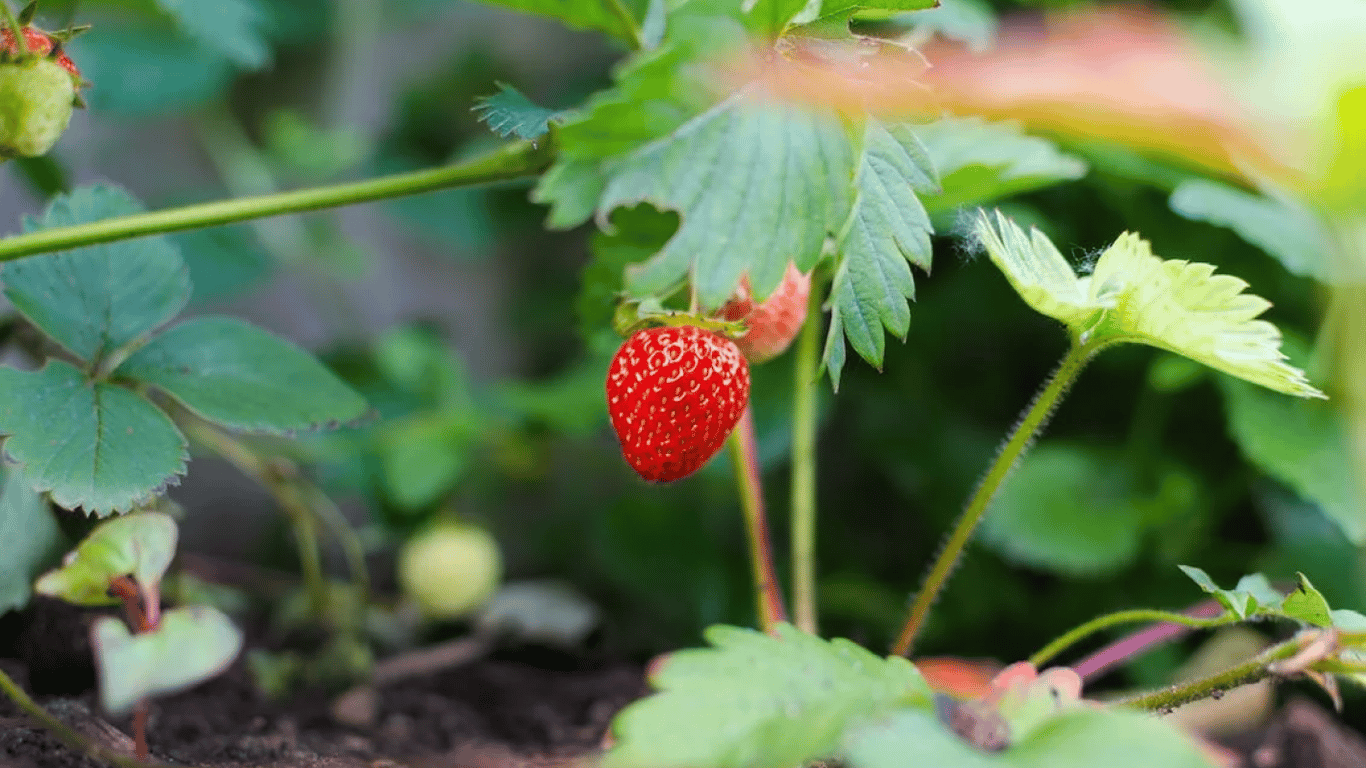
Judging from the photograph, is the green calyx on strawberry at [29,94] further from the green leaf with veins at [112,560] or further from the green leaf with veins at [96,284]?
the green leaf with veins at [112,560]

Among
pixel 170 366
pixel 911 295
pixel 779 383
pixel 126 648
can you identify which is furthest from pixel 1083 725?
pixel 779 383

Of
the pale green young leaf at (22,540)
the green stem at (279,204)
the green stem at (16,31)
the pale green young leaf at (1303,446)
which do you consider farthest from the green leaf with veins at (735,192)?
the pale green young leaf at (1303,446)

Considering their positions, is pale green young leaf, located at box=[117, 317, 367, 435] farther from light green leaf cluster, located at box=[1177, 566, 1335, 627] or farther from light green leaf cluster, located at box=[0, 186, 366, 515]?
light green leaf cluster, located at box=[1177, 566, 1335, 627]

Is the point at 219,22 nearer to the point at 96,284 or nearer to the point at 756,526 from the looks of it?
the point at 96,284

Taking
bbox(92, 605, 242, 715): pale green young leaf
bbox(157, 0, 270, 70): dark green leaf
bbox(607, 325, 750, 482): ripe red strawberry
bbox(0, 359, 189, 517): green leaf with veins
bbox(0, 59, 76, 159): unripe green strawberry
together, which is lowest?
bbox(92, 605, 242, 715): pale green young leaf

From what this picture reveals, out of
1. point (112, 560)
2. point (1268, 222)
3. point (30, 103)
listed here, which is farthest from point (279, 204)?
point (1268, 222)

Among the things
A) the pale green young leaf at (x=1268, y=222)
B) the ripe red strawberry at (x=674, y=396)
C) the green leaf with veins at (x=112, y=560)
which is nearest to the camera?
the green leaf with veins at (x=112, y=560)

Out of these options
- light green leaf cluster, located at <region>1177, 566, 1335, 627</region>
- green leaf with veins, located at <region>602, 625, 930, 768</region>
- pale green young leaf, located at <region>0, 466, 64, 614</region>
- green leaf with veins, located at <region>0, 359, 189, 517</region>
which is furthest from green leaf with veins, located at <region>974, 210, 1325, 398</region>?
pale green young leaf, located at <region>0, 466, 64, 614</region>
